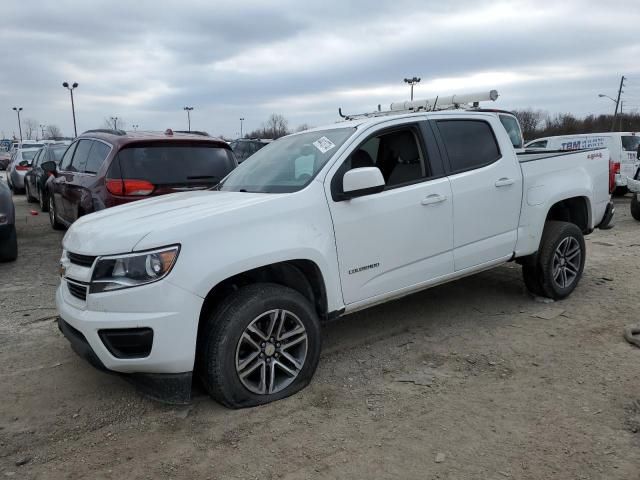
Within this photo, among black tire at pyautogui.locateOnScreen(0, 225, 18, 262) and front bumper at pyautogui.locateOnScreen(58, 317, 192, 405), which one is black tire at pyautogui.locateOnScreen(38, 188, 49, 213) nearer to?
black tire at pyautogui.locateOnScreen(0, 225, 18, 262)

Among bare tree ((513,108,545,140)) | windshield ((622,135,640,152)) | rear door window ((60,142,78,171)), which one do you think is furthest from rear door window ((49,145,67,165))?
bare tree ((513,108,545,140))

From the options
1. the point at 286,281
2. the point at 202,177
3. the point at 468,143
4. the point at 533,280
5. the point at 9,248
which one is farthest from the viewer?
the point at 9,248

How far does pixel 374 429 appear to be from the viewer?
10.1 ft

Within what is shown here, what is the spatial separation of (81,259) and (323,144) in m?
1.87

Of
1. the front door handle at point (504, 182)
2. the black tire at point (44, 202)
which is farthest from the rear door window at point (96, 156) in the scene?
the black tire at point (44, 202)

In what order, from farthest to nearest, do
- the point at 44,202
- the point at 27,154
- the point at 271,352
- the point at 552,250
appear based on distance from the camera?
the point at 27,154, the point at 44,202, the point at 552,250, the point at 271,352

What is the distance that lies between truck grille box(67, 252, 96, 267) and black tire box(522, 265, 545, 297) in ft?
12.9

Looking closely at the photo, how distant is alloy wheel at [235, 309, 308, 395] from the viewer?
3256 millimetres

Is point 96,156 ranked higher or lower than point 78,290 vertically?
higher

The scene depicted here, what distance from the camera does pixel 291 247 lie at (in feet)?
10.9

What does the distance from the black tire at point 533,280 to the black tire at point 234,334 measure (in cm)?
270

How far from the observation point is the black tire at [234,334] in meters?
3.11

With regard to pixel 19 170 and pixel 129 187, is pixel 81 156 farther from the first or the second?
pixel 19 170

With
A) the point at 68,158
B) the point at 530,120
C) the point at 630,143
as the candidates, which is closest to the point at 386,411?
the point at 68,158
